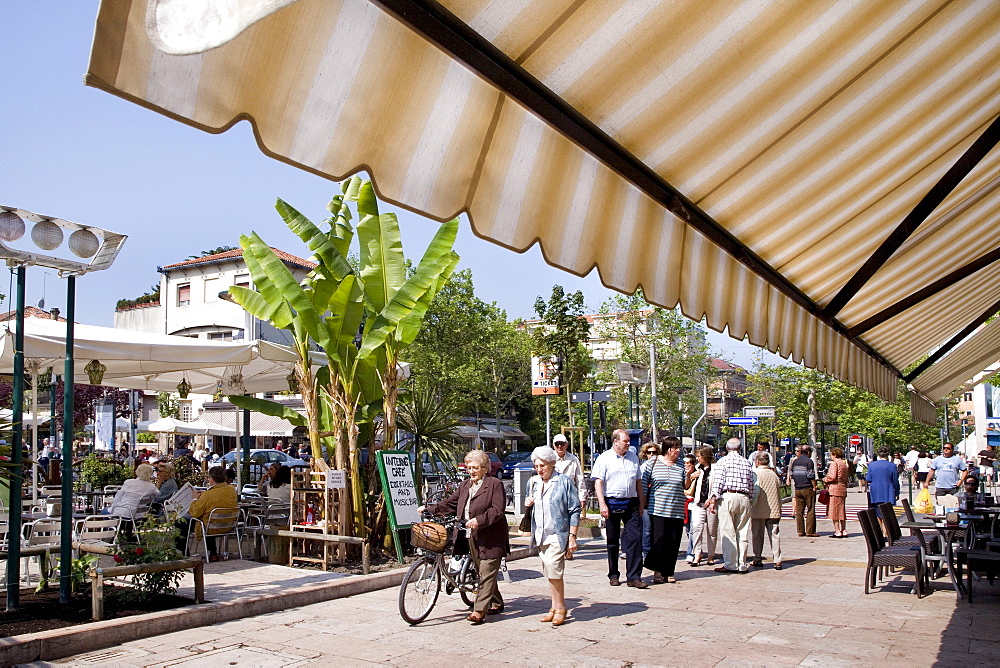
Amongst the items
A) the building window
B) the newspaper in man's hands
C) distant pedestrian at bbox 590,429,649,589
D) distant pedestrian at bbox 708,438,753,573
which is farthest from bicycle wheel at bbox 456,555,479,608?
the building window

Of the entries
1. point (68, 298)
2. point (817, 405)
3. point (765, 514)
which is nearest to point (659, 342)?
point (817, 405)

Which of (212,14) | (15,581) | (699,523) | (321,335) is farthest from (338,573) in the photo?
(212,14)

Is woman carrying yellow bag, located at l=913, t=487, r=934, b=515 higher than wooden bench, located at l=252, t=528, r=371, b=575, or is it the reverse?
wooden bench, located at l=252, t=528, r=371, b=575

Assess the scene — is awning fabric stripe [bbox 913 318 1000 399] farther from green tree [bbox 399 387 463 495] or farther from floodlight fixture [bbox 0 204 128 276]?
Answer: floodlight fixture [bbox 0 204 128 276]

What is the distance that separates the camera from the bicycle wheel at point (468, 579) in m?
9.27

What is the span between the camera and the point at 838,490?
57.6 ft

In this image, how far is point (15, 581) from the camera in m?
8.37

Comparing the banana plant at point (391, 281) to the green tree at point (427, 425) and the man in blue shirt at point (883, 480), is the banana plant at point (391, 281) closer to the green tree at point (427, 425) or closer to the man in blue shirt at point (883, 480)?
the green tree at point (427, 425)

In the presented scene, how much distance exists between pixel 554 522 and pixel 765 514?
18.4 ft

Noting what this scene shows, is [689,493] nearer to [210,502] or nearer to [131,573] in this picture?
[210,502]

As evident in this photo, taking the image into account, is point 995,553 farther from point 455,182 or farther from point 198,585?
point 455,182

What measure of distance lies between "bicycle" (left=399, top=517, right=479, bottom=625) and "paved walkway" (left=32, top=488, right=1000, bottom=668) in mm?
208

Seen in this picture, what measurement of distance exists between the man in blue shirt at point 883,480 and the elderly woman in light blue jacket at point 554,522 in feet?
30.5

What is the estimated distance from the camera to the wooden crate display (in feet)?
39.4
